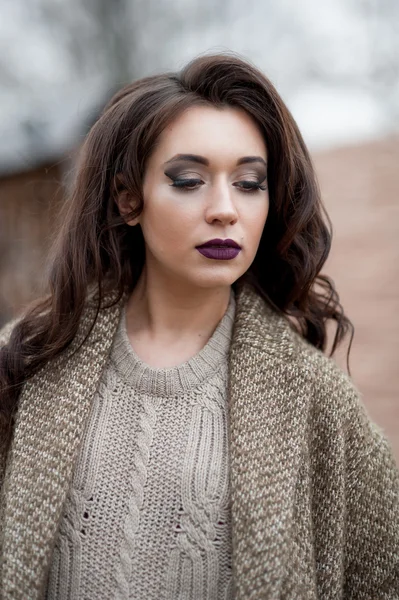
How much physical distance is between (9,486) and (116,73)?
4.79 m

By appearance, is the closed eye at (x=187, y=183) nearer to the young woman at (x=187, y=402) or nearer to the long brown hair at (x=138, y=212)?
the young woman at (x=187, y=402)

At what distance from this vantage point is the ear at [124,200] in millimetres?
1595

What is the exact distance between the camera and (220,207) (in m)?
1.44

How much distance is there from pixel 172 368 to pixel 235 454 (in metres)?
0.27

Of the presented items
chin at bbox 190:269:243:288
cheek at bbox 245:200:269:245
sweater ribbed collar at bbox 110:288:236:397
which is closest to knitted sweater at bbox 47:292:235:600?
sweater ribbed collar at bbox 110:288:236:397

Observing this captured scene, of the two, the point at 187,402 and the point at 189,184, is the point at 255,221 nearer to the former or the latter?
the point at 189,184

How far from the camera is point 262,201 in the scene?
1559 millimetres

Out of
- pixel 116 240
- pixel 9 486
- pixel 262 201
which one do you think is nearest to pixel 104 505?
pixel 9 486

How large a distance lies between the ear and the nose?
0.72ft

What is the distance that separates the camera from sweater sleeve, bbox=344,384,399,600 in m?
1.53

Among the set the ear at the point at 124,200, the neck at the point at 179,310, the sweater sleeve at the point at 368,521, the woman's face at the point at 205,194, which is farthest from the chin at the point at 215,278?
the sweater sleeve at the point at 368,521

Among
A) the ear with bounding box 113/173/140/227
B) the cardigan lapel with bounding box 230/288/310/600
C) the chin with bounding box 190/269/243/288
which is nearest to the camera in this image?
the cardigan lapel with bounding box 230/288/310/600

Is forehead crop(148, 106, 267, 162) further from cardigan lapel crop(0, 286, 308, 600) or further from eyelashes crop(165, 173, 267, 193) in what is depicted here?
cardigan lapel crop(0, 286, 308, 600)

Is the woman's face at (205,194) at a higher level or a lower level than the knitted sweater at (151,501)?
higher
